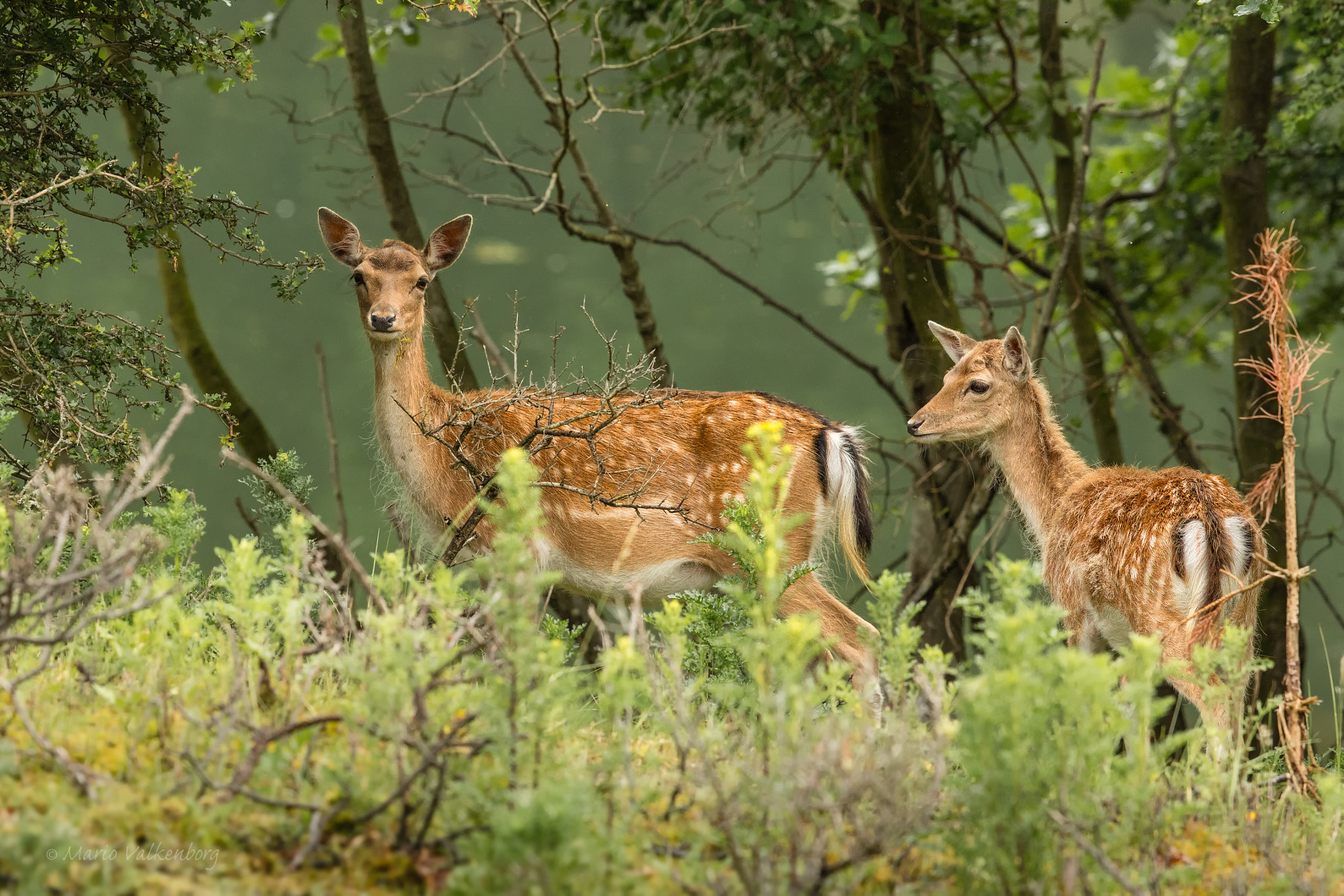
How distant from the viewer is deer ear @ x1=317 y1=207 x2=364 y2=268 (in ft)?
16.0

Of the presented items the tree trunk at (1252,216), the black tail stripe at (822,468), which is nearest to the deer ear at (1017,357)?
the black tail stripe at (822,468)

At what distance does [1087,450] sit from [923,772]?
13.0 meters


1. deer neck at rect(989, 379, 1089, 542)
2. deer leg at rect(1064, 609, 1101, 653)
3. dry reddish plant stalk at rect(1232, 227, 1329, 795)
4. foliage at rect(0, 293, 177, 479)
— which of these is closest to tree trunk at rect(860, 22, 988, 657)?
deer neck at rect(989, 379, 1089, 542)

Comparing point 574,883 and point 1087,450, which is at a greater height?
point 1087,450

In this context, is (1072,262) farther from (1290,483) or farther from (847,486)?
(1290,483)

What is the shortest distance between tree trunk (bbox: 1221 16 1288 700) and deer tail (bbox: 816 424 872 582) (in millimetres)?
2016

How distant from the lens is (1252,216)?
592cm

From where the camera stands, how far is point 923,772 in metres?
2.40

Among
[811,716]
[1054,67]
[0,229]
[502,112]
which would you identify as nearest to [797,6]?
[1054,67]

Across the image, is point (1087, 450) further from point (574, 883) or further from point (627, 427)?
point (574, 883)

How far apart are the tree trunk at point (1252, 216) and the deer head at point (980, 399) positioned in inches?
62.4

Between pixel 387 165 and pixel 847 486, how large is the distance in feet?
8.72

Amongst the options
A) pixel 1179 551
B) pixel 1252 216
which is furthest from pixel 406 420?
pixel 1252 216

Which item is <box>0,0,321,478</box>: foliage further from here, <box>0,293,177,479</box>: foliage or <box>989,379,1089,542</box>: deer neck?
<box>989,379,1089,542</box>: deer neck
